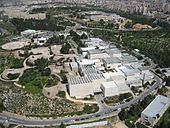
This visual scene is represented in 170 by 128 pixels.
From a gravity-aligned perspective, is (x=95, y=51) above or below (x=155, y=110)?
above

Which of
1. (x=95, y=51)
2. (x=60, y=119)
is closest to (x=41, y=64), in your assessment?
(x=95, y=51)

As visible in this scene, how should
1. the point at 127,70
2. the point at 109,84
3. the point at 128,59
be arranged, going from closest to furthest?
the point at 109,84
the point at 127,70
the point at 128,59

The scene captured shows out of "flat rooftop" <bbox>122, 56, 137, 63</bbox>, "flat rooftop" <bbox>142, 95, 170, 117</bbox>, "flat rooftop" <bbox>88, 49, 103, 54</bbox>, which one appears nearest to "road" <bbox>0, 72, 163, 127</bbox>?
"flat rooftop" <bbox>142, 95, 170, 117</bbox>

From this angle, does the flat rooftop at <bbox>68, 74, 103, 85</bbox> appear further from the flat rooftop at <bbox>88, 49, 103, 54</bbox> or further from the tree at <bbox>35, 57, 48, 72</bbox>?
the flat rooftop at <bbox>88, 49, 103, 54</bbox>

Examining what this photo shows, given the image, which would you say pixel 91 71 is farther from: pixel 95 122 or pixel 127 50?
pixel 127 50

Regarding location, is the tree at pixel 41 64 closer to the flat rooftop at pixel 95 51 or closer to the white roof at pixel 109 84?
the flat rooftop at pixel 95 51

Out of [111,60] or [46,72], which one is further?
[111,60]

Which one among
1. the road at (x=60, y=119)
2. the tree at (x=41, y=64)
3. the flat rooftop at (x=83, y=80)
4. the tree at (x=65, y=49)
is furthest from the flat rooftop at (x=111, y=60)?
the road at (x=60, y=119)

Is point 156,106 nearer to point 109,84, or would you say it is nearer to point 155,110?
point 155,110
